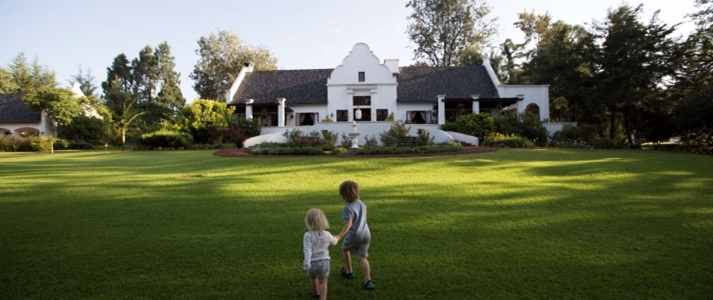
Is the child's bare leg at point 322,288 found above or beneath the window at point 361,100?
beneath

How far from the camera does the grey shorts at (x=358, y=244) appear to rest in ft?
13.1

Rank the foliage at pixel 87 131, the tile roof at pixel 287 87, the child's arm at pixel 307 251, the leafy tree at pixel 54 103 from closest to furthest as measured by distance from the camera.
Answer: the child's arm at pixel 307 251
the foliage at pixel 87 131
the leafy tree at pixel 54 103
the tile roof at pixel 287 87

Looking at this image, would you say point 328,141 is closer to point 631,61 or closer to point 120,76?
point 631,61

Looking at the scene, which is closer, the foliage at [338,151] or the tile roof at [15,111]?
the foliage at [338,151]

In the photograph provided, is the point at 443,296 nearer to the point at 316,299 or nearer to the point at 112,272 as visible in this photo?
the point at 316,299

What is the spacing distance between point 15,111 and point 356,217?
45.0m

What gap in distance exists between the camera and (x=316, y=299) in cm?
372

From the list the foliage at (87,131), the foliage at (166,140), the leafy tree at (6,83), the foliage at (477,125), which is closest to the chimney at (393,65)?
the foliage at (477,125)

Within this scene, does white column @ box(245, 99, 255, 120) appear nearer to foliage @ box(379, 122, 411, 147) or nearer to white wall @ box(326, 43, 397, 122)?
white wall @ box(326, 43, 397, 122)

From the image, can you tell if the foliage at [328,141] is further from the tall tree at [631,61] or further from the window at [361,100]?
the tall tree at [631,61]

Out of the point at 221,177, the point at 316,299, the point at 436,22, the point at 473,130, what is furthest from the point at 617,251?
the point at 436,22

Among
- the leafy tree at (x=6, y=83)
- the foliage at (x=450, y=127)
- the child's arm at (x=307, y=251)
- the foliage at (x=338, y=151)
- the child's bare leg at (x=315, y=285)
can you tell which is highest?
the leafy tree at (x=6, y=83)

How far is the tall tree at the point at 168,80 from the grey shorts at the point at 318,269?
5871 cm

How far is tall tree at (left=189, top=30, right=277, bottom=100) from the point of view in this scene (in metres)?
49.8
